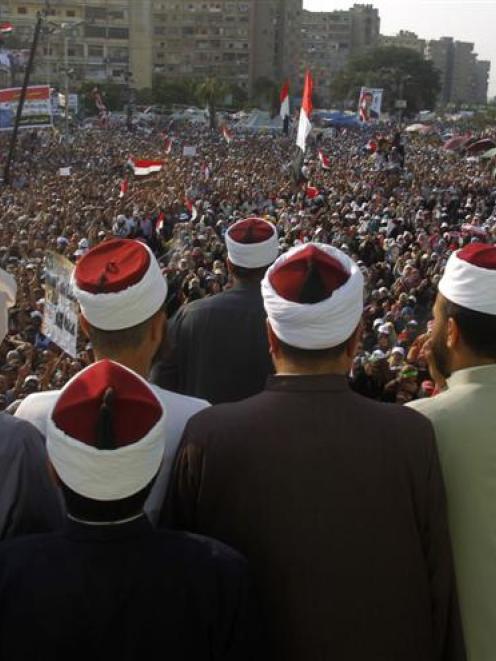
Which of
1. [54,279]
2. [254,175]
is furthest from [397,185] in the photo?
[54,279]

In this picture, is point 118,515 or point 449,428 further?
point 449,428

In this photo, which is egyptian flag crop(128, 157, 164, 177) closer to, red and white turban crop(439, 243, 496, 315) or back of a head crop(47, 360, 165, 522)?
red and white turban crop(439, 243, 496, 315)

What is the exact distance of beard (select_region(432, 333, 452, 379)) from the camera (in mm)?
2117

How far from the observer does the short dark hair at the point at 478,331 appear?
206 centimetres

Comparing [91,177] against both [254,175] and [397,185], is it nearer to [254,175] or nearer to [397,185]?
[254,175]

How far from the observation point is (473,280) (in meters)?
2.07

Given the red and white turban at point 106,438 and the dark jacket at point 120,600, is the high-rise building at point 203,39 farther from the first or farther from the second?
the dark jacket at point 120,600

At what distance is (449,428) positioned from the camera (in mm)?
1947

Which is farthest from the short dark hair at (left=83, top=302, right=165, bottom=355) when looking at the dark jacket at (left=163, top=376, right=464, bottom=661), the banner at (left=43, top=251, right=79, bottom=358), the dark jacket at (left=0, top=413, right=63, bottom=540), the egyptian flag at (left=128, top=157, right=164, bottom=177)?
the egyptian flag at (left=128, top=157, right=164, bottom=177)

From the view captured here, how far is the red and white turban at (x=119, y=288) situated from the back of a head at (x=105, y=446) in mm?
455

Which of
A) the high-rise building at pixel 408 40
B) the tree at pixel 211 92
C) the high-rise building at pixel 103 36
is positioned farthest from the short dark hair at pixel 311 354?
the high-rise building at pixel 408 40

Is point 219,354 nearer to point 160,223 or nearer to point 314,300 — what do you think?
point 314,300

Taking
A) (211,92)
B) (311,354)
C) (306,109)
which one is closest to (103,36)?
(211,92)

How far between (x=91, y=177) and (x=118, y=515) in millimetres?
24745
